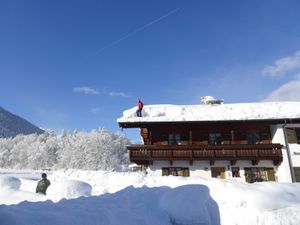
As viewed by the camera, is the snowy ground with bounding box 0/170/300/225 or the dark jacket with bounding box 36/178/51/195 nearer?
the snowy ground with bounding box 0/170/300/225

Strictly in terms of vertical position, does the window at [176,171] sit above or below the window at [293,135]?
below

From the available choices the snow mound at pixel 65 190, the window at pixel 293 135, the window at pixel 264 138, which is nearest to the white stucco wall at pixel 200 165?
the window at pixel 264 138

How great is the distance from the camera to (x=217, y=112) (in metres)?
A: 23.9

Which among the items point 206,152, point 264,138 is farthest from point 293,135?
point 206,152

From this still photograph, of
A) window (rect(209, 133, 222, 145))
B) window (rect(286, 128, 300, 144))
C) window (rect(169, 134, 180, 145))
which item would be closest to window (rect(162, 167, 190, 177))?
window (rect(169, 134, 180, 145))

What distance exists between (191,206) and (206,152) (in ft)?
39.1

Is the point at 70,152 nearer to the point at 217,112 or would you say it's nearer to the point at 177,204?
the point at 217,112

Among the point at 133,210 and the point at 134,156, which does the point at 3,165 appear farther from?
the point at 133,210

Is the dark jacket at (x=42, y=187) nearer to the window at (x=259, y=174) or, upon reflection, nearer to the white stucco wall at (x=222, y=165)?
the white stucco wall at (x=222, y=165)

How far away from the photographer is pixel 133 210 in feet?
29.3

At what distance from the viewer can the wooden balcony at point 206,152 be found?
20891mm

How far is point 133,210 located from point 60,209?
2361mm

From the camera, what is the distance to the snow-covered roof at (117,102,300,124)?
71.8 ft

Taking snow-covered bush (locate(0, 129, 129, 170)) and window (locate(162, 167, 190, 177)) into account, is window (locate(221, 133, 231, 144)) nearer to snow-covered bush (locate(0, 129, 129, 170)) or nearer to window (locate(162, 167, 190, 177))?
window (locate(162, 167, 190, 177))
